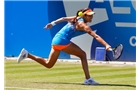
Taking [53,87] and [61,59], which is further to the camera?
[61,59]

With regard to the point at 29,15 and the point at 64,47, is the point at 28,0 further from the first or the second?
the point at 64,47

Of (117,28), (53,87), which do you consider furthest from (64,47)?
(117,28)

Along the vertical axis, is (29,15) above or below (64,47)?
below

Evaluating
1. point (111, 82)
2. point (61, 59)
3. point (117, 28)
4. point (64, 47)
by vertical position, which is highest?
point (64, 47)

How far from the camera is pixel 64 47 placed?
10258mm

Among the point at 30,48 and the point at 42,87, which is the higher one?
the point at 42,87

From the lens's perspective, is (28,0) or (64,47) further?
(28,0)

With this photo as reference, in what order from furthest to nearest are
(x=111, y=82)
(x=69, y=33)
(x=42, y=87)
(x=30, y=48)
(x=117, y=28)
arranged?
(x=30, y=48) < (x=117, y=28) < (x=111, y=82) < (x=69, y=33) < (x=42, y=87)

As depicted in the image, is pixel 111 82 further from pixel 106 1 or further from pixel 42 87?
pixel 106 1

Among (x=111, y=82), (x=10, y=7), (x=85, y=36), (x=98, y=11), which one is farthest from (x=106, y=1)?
(x=111, y=82)

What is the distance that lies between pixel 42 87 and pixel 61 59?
11.4 metres

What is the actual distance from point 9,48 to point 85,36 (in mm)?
3761

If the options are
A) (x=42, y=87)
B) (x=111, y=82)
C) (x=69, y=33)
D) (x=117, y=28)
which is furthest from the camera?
(x=117, y=28)

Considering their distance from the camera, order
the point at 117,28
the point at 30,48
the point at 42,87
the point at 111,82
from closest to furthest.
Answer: the point at 42,87, the point at 111,82, the point at 117,28, the point at 30,48
